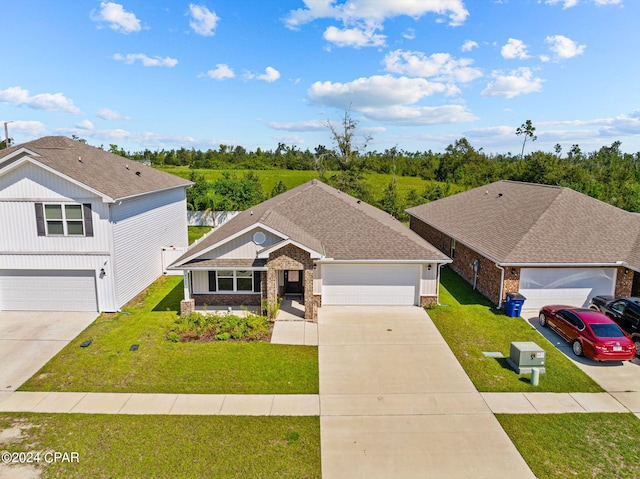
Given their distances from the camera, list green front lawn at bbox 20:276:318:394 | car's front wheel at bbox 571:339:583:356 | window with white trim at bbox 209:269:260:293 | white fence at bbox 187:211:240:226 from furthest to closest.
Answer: white fence at bbox 187:211:240:226 < window with white trim at bbox 209:269:260:293 < car's front wheel at bbox 571:339:583:356 < green front lawn at bbox 20:276:318:394

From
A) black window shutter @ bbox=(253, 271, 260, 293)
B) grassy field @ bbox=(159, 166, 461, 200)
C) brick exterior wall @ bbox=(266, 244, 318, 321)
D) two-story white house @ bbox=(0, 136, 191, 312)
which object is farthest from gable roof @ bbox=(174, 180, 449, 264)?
grassy field @ bbox=(159, 166, 461, 200)

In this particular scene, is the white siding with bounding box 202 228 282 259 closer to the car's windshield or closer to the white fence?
the car's windshield

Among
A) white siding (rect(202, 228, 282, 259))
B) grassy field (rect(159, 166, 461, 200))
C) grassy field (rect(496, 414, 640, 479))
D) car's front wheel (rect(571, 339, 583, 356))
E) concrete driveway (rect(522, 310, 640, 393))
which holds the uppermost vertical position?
grassy field (rect(159, 166, 461, 200))

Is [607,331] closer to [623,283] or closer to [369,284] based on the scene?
[623,283]

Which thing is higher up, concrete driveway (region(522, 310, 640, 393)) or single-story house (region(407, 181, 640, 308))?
single-story house (region(407, 181, 640, 308))

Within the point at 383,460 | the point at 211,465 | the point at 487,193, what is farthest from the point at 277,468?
the point at 487,193

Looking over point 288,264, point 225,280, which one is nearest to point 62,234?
point 225,280
